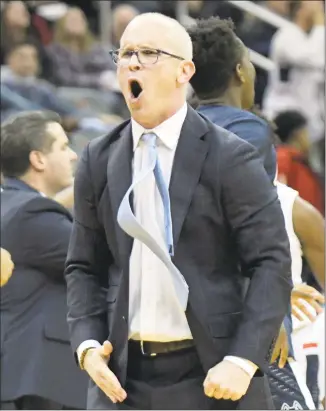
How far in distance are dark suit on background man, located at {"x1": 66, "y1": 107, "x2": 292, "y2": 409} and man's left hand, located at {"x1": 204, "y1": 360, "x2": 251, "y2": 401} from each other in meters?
0.04

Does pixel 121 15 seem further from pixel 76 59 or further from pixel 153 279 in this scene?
pixel 153 279

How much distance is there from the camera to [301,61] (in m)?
7.54

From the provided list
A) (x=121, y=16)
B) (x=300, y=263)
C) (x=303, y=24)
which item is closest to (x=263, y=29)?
(x=303, y=24)

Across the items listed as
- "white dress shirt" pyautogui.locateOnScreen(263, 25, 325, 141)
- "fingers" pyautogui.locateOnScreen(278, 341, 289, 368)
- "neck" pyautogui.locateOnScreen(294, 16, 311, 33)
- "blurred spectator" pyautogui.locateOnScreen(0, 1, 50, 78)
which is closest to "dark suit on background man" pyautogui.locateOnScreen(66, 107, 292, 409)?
"fingers" pyautogui.locateOnScreen(278, 341, 289, 368)

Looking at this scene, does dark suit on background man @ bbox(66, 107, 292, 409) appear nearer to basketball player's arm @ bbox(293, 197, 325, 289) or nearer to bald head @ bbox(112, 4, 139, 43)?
basketball player's arm @ bbox(293, 197, 325, 289)

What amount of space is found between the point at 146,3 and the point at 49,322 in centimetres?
361

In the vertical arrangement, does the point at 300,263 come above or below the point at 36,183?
above

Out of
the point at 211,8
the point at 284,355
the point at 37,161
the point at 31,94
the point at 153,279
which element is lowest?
the point at 31,94

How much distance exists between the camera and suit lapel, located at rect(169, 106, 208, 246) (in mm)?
2445

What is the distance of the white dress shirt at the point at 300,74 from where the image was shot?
23.3ft

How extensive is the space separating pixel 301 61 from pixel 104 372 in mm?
5307

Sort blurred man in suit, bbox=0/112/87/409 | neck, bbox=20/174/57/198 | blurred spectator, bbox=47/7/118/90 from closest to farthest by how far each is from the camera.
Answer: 1. blurred man in suit, bbox=0/112/87/409
2. neck, bbox=20/174/57/198
3. blurred spectator, bbox=47/7/118/90

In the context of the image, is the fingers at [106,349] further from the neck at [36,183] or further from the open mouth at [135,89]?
the neck at [36,183]

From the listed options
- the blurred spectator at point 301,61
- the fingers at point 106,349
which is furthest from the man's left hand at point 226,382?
the blurred spectator at point 301,61
